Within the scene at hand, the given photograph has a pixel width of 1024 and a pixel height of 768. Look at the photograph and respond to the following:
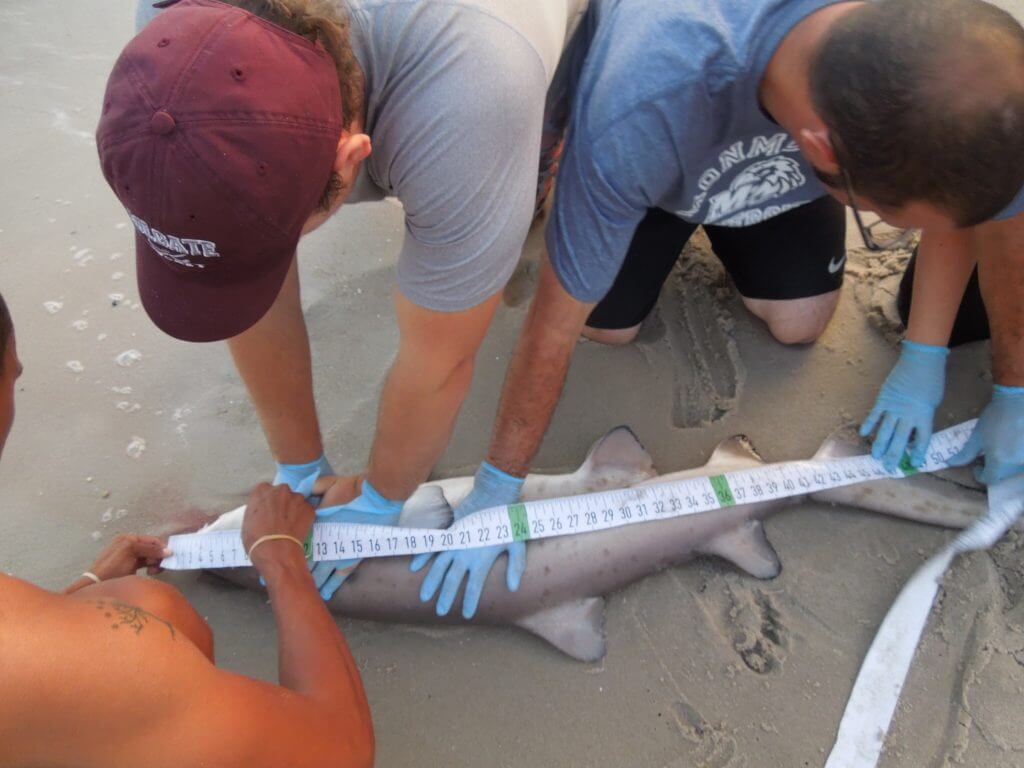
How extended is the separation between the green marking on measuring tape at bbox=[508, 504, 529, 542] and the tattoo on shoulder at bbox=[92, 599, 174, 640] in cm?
115

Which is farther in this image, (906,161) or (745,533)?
(745,533)

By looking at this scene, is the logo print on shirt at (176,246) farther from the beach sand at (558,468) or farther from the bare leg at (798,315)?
the bare leg at (798,315)

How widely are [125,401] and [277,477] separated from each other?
72 cm

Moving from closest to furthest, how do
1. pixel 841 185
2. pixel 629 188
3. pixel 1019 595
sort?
pixel 841 185 → pixel 629 188 → pixel 1019 595

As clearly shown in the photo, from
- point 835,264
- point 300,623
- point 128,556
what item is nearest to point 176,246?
point 300,623

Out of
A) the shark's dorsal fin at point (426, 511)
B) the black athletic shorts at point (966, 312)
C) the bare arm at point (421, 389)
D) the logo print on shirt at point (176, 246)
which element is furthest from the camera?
the black athletic shorts at point (966, 312)

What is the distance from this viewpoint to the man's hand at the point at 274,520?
2.02 meters

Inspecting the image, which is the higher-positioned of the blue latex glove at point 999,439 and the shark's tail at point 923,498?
the blue latex glove at point 999,439

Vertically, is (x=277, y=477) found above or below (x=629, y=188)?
below

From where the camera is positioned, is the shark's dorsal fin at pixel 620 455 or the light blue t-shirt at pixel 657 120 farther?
the shark's dorsal fin at pixel 620 455

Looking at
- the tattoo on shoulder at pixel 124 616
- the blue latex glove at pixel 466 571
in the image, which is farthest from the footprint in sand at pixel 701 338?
the tattoo on shoulder at pixel 124 616

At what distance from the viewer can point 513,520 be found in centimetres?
228

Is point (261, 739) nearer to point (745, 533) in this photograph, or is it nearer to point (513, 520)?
point (513, 520)

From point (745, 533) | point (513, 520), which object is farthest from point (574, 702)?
point (745, 533)
